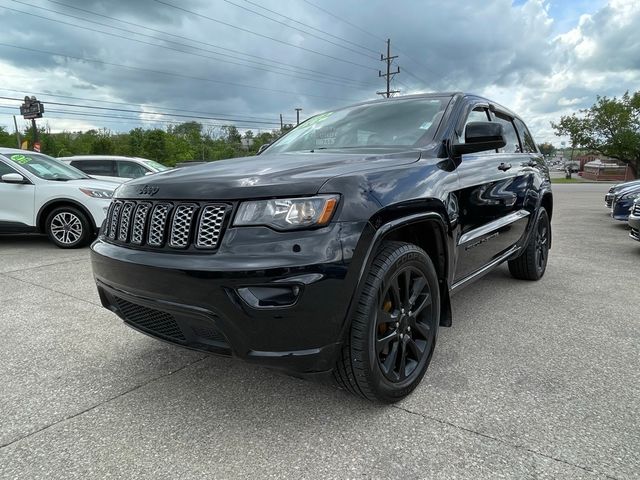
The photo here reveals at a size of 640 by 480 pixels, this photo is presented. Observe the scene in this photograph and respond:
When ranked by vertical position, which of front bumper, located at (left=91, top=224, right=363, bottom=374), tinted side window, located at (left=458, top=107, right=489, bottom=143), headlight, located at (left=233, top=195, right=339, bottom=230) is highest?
tinted side window, located at (left=458, top=107, right=489, bottom=143)

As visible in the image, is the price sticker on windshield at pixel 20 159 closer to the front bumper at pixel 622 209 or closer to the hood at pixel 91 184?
the hood at pixel 91 184

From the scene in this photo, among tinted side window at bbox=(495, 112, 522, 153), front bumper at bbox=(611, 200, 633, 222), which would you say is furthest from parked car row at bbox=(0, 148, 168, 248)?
front bumper at bbox=(611, 200, 633, 222)

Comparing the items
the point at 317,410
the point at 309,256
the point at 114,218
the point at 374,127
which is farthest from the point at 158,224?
the point at 374,127

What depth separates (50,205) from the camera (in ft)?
23.2

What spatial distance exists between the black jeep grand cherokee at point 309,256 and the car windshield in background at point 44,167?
18.5 feet

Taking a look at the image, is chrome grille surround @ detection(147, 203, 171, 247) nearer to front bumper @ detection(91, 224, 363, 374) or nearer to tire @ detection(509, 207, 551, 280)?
front bumper @ detection(91, 224, 363, 374)

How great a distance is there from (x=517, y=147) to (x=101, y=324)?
13.2ft

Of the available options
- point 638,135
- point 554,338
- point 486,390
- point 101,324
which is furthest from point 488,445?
point 638,135

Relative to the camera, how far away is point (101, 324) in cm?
367

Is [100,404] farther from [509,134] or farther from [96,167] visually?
[96,167]

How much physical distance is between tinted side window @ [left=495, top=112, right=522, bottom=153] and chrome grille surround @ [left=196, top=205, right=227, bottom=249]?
2834mm

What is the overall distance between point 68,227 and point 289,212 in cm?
→ 631

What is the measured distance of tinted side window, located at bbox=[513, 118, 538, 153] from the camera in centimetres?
Result: 470

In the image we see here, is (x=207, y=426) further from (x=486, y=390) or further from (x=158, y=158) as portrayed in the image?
(x=158, y=158)
